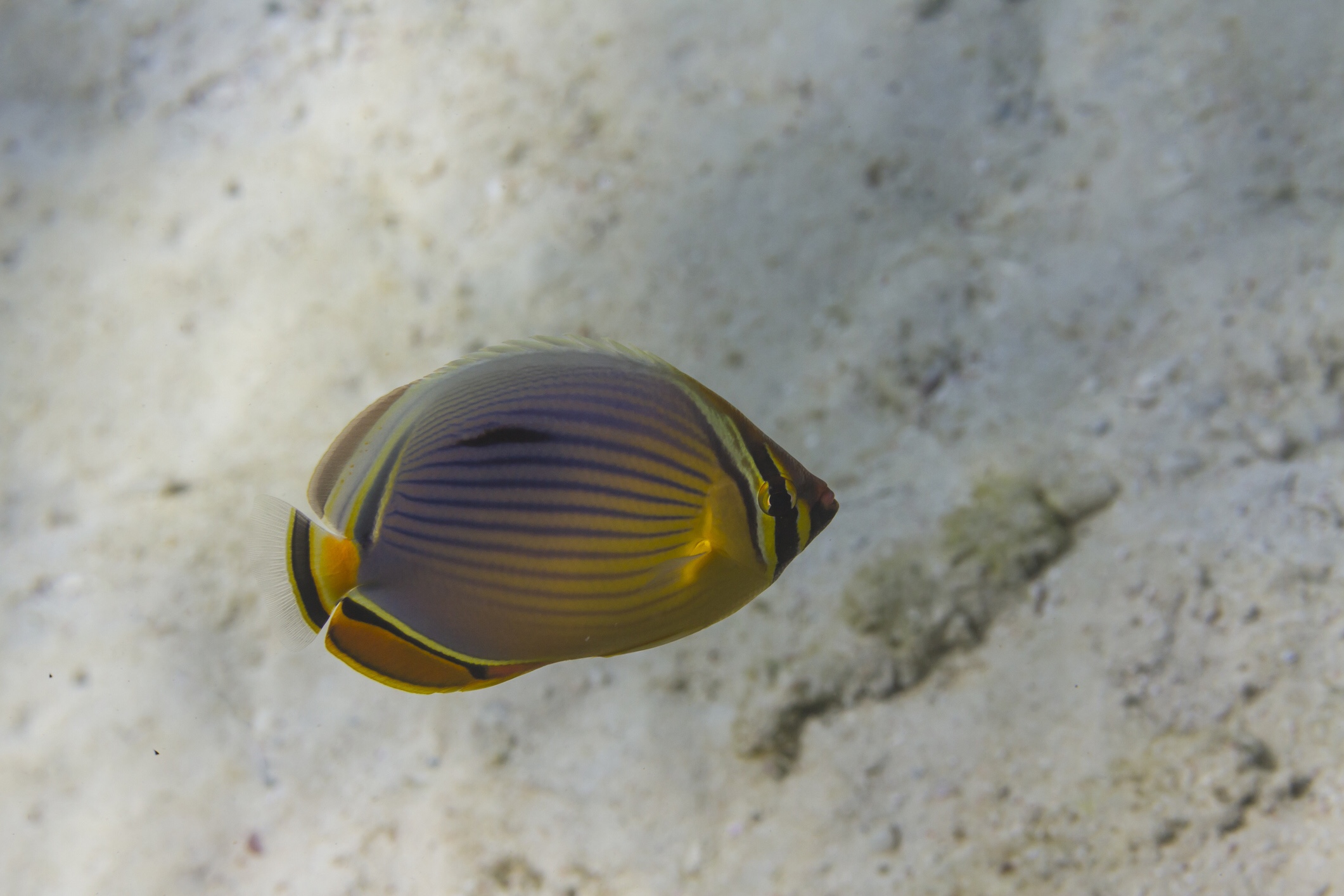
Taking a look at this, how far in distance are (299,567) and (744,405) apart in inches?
57.4

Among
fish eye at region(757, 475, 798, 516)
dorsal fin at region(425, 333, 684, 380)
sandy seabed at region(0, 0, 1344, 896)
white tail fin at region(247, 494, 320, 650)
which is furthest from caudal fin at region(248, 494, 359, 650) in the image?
sandy seabed at region(0, 0, 1344, 896)

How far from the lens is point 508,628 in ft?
3.40

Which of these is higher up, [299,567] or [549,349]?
[549,349]

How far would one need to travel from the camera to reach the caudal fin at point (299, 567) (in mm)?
1037

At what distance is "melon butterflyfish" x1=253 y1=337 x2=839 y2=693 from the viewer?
1040 millimetres

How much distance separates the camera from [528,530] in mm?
1039

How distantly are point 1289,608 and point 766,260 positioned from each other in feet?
5.20

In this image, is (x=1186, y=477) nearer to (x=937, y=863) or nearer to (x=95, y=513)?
(x=937, y=863)

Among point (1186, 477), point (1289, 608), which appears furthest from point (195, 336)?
point (1289, 608)

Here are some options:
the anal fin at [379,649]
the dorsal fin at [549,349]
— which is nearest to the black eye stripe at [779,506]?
the dorsal fin at [549,349]

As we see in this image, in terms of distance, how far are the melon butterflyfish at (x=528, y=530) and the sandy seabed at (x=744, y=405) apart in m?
0.87

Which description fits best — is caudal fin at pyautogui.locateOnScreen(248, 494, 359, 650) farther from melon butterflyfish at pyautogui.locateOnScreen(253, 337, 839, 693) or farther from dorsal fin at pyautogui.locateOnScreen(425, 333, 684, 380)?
dorsal fin at pyautogui.locateOnScreen(425, 333, 684, 380)

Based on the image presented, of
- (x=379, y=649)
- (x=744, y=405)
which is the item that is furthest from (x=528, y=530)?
(x=744, y=405)

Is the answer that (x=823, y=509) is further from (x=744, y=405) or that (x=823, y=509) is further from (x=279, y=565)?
(x=744, y=405)
